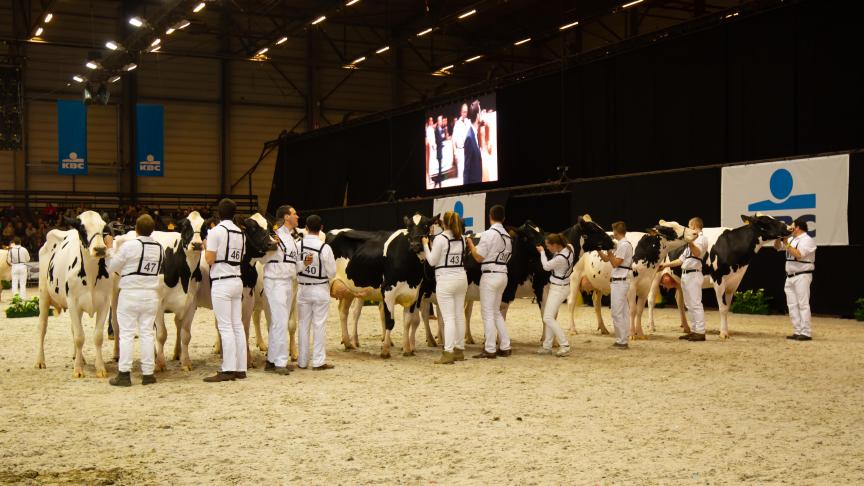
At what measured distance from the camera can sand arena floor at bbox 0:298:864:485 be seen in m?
5.58

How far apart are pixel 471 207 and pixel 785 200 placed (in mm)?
10048

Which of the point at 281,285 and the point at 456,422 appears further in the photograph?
the point at 281,285

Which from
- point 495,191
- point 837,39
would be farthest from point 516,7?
point 837,39

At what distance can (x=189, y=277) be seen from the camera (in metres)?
→ 9.75

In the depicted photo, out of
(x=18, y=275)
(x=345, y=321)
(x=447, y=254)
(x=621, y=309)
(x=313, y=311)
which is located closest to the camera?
(x=313, y=311)

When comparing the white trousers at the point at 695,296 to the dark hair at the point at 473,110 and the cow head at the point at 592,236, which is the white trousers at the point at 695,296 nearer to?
the cow head at the point at 592,236

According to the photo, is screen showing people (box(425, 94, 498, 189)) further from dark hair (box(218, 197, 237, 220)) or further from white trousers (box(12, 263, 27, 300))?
dark hair (box(218, 197, 237, 220))

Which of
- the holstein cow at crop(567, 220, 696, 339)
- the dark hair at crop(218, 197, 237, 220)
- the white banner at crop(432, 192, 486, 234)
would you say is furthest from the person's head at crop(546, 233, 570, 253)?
Result: the white banner at crop(432, 192, 486, 234)

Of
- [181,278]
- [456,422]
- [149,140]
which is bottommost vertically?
[456,422]

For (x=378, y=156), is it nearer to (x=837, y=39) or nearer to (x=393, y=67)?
(x=393, y=67)

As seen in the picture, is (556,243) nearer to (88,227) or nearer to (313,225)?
(313,225)

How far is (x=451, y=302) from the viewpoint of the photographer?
33.7 feet

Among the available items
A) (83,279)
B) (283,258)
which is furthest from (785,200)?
(83,279)

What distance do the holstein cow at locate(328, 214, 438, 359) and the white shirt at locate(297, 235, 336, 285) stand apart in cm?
121
